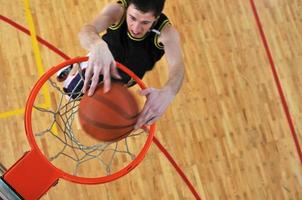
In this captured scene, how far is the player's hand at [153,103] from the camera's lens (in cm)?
222

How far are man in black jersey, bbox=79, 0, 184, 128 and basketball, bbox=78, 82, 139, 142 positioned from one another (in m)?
0.04

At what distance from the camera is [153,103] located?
2219 millimetres

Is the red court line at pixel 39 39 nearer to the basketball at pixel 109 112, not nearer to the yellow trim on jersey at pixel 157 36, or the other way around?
the yellow trim on jersey at pixel 157 36

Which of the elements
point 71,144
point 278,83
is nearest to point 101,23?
point 71,144

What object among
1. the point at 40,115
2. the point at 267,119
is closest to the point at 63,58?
the point at 40,115

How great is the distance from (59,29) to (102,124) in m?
1.94

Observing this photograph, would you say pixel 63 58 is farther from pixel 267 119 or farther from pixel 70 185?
pixel 267 119

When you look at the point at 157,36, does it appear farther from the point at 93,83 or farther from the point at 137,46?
the point at 93,83

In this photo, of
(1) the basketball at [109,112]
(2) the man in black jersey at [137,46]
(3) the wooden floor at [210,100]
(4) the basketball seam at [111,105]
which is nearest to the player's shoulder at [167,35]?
(2) the man in black jersey at [137,46]

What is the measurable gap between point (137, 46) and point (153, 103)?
730 mm

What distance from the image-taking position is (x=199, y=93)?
12.7 ft

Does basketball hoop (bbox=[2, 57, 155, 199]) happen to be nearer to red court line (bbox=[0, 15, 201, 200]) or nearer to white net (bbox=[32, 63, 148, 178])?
white net (bbox=[32, 63, 148, 178])

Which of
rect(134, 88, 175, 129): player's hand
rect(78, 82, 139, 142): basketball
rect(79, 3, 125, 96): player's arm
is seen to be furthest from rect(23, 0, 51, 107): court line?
rect(134, 88, 175, 129): player's hand

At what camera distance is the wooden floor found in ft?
11.7
